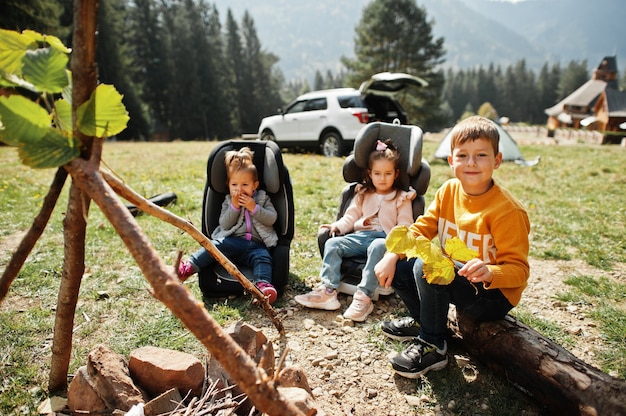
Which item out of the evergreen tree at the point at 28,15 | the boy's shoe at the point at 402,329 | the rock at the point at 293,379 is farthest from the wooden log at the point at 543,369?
the evergreen tree at the point at 28,15

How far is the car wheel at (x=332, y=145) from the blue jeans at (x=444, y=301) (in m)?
9.04

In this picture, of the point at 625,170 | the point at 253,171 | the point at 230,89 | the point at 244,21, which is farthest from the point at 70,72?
the point at 244,21

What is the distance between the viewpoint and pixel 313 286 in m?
3.67

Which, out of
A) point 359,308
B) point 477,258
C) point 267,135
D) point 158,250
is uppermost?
point 267,135

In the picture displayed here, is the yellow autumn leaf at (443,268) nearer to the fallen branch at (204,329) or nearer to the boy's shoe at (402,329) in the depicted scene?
the fallen branch at (204,329)

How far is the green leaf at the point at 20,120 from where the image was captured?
1213mm

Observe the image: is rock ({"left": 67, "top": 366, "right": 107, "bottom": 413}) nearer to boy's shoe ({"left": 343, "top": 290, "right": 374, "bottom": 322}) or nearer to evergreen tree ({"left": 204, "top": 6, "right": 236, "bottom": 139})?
boy's shoe ({"left": 343, "top": 290, "right": 374, "bottom": 322})

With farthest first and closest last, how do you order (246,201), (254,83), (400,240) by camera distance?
(254,83)
(246,201)
(400,240)

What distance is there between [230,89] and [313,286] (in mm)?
39789

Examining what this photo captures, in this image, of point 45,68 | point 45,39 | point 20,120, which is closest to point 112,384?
point 20,120

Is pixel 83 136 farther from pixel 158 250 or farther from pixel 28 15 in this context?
pixel 28 15

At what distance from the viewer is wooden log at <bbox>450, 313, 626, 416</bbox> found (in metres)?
1.73

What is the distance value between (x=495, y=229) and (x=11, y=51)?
2448mm

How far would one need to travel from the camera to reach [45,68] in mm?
1282
